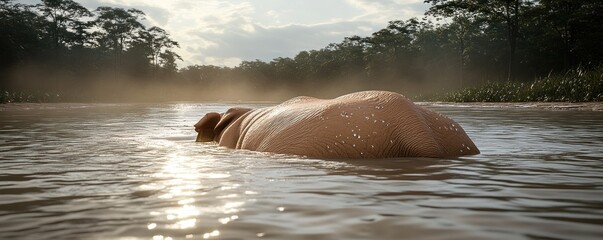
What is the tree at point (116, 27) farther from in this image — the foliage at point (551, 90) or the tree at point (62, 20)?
the foliage at point (551, 90)

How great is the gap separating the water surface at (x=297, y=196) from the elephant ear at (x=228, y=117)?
168 centimetres

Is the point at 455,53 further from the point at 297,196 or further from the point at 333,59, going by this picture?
the point at 297,196

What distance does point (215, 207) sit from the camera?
144 inches

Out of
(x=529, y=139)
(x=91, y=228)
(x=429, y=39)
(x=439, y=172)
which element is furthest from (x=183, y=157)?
(x=429, y=39)

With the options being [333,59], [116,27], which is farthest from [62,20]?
[333,59]

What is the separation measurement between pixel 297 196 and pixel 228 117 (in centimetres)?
476

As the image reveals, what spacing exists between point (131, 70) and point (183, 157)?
234 feet

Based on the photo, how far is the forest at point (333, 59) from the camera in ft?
159

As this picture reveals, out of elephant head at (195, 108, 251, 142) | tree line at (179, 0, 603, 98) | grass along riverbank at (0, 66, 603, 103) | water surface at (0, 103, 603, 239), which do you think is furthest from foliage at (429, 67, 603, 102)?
elephant head at (195, 108, 251, 142)

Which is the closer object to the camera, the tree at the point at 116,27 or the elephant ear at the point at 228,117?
the elephant ear at the point at 228,117

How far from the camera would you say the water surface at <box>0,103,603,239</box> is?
3.06 meters

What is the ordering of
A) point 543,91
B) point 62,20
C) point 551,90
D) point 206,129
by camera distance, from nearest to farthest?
point 206,129 → point 551,90 → point 543,91 → point 62,20

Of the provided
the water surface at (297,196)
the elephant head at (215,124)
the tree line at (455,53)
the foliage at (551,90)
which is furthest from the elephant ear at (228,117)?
the tree line at (455,53)

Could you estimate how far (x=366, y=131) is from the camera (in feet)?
20.4
